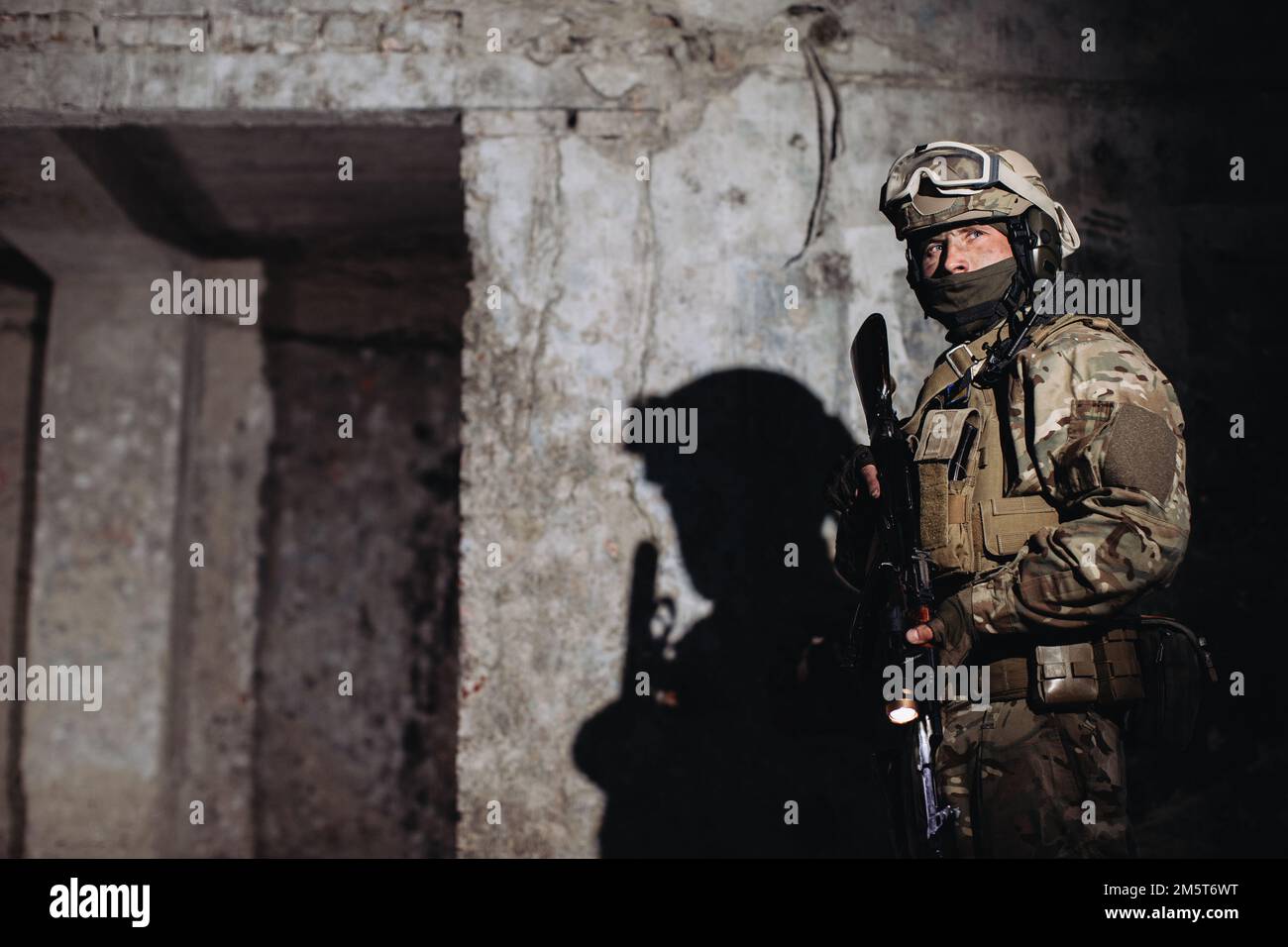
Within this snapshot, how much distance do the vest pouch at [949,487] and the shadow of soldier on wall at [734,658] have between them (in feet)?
2.83

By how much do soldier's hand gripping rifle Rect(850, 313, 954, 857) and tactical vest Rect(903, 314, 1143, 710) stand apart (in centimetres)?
5

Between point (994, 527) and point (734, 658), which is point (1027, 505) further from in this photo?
point (734, 658)

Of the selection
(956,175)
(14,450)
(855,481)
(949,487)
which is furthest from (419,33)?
(14,450)

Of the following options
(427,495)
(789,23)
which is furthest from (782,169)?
(427,495)

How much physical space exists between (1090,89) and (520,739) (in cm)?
253

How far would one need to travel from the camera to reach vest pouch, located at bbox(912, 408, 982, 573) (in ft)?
6.68

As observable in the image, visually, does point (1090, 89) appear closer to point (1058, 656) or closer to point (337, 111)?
point (1058, 656)

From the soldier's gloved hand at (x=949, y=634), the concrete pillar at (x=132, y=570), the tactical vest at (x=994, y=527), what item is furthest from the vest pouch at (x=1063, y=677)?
the concrete pillar at (x=132, y=570)

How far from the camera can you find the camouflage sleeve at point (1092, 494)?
1.83 meters

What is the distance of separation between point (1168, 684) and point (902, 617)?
49 cm

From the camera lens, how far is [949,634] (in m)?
1.89

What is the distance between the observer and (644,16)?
3.20m
